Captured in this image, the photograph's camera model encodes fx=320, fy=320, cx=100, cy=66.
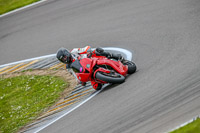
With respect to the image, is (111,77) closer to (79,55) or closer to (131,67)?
(131,67)

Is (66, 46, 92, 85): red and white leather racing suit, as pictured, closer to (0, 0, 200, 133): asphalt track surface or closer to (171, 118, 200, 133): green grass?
(0, 0, 200, 133): asphalt track surface

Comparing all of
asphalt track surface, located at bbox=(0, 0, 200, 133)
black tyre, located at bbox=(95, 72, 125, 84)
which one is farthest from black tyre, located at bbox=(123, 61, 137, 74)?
black tyre, located at bbox=(95, 72, 125, 84)

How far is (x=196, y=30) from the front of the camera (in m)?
11.5

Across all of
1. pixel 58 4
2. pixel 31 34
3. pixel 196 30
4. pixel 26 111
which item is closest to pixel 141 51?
pixel 196 30

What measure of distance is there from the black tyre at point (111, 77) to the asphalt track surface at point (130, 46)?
0.22 meters

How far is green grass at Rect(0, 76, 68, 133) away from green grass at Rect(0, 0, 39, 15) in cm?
765

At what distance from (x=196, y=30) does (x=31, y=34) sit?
9.02 m

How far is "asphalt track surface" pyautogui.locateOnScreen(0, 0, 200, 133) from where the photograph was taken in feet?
25.4

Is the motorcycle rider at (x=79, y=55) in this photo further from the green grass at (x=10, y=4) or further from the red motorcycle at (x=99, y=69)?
the green grass at (x=10, y=4)

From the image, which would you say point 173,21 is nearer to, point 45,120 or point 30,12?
point 45,120

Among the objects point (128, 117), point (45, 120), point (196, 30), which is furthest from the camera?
point (196, 30)

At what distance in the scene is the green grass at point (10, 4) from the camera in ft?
67.1

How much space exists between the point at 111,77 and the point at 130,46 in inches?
129

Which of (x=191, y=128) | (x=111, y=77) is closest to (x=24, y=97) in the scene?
(x=111, y=77)
